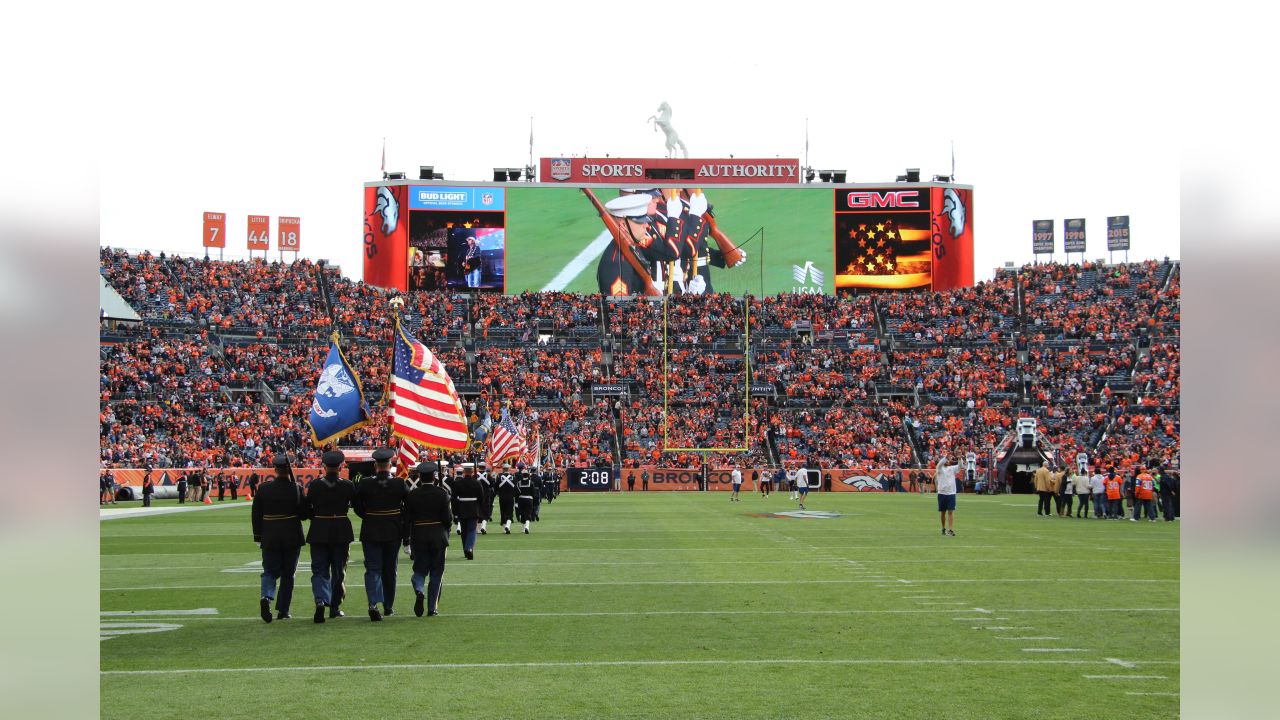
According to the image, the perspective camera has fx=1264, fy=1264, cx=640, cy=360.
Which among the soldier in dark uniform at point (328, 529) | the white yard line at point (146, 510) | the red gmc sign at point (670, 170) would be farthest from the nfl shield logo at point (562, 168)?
the soldier in dark uniform at point (328, 529)

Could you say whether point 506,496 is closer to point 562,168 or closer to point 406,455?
point 406,455

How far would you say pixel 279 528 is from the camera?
12.8 metres

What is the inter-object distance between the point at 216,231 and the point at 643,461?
110 feet

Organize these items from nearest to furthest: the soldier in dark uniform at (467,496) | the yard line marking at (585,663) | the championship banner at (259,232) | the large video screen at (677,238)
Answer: the yard line marking at (585,663) < the soldier in dark uniform at (467,496) < the large video screen at (677,238) < the championship banner at (259,232)

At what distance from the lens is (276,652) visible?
10.8m

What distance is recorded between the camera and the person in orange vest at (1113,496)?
104 feet

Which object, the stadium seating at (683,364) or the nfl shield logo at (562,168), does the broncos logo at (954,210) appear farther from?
the nfl shield logo at (562,168)

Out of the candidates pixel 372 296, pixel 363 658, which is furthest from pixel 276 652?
pixel 372 296

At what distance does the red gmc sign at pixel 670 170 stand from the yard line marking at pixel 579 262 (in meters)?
4.66

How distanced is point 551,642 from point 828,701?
11.4ft

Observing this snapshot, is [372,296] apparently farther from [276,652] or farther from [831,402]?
[276,652]

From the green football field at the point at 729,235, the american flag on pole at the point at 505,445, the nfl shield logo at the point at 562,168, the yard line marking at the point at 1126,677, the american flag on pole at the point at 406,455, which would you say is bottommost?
the yard line marking at the point at 1126,677

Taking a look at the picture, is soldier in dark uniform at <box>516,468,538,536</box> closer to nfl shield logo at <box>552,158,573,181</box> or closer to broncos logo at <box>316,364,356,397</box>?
broncos logo at <box>316,364,356,397</box>

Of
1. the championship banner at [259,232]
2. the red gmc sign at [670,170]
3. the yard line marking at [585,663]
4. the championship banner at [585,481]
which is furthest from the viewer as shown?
the championship banner at [259,232]
